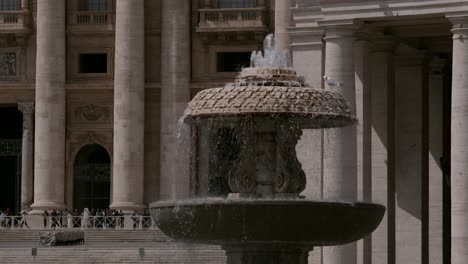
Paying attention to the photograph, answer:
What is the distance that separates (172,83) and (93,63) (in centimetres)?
445

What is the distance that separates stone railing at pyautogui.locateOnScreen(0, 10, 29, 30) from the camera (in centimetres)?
7024

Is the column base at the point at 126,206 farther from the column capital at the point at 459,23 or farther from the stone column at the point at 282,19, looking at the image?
the column capital at the point at 459,23

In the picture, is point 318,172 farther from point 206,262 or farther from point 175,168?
point 175,168

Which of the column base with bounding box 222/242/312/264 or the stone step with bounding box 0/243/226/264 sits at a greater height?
the column base with bounding box 222/242/312/264

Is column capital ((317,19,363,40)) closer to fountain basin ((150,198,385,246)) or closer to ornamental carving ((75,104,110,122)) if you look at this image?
fountain basin ((150,198,385,246))

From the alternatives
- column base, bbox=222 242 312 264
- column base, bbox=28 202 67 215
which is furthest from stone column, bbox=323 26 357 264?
column base, bbox=28 202 67 215

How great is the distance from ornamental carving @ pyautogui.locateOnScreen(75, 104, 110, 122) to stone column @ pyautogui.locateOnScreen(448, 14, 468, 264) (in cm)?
3499

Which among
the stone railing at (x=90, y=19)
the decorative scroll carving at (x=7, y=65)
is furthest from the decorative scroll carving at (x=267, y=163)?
the decorative scroll carving at (x=7, y=65)

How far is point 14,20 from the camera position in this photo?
232 ft

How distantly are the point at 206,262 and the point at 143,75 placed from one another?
19.1 meters

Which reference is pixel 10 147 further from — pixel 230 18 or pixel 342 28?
pixel 342 28

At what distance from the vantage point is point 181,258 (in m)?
50.8

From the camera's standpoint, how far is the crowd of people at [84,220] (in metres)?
63.8

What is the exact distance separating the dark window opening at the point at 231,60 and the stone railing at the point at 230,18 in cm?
141
